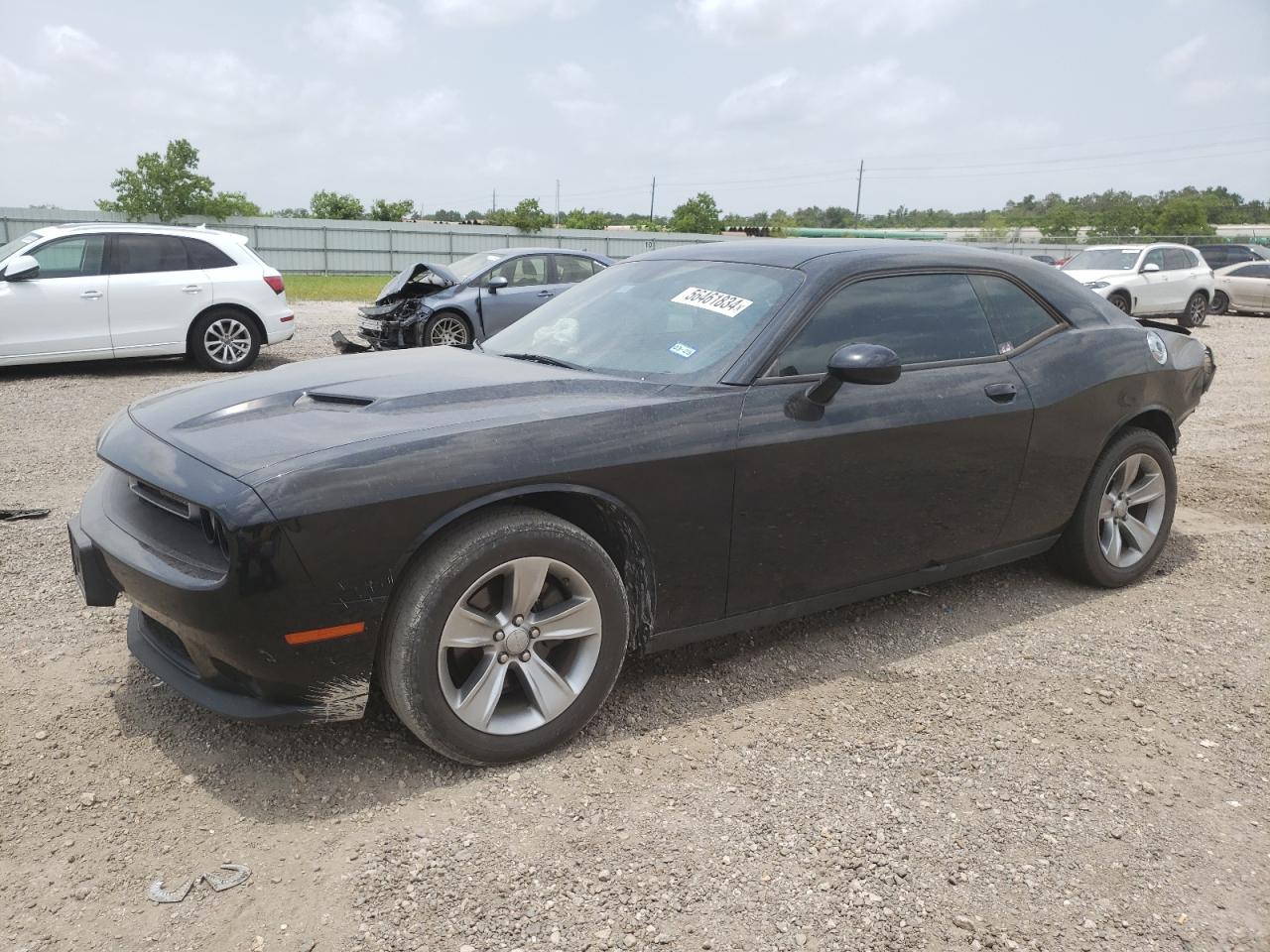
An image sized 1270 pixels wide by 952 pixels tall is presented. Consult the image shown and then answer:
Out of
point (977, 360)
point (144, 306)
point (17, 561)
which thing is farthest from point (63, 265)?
point (977, 360)

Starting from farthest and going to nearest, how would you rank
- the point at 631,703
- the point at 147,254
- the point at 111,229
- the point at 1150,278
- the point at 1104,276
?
the point at 1150,278 → the point at 1104,276 → the point at 147,254 → the point at 111,229 → the point at 631,703

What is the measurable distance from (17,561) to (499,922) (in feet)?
11.0

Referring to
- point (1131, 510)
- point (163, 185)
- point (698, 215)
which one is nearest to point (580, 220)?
point (698, 215)

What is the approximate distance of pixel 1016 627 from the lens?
4.13 m

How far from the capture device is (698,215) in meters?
57.2

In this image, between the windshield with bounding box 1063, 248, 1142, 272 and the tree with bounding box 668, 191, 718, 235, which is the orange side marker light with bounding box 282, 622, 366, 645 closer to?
the windshield with bounding box 1063, 248, 1142, 272

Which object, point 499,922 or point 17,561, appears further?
point 17,561

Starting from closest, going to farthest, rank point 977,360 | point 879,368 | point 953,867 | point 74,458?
point 953,867 → point 879,368 → point 977,360 → point 74,458

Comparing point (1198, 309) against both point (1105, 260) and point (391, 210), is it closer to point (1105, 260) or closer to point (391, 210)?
point (1105, 260)

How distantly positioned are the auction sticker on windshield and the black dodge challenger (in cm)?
1

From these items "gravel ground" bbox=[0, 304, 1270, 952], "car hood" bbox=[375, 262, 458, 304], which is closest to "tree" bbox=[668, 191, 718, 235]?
"car hood" bbox=[375, 262, 458, 304]

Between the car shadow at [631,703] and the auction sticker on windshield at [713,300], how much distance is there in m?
1.32

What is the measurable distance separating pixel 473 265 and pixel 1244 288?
17.8m

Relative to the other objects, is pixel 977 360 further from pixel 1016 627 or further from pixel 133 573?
pixel 133 573
